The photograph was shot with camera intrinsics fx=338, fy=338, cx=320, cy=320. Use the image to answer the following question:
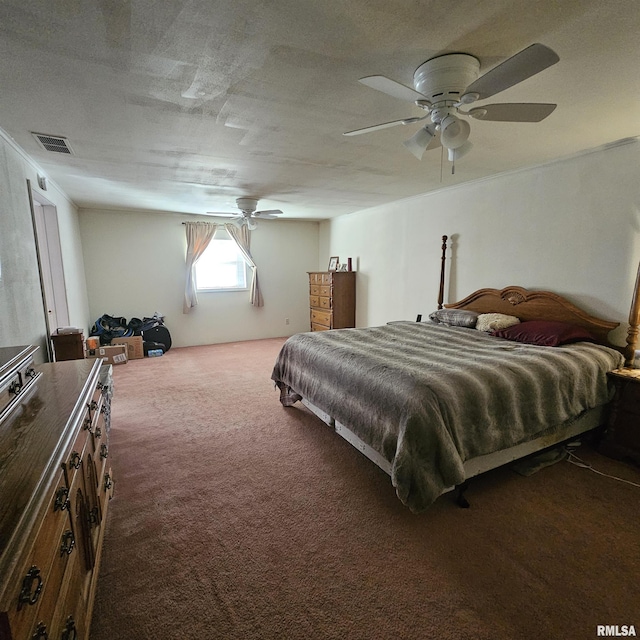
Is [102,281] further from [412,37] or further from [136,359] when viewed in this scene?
[412,37]

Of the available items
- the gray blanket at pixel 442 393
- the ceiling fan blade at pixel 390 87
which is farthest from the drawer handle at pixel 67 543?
the ceiling fan blade at pixel 390 87

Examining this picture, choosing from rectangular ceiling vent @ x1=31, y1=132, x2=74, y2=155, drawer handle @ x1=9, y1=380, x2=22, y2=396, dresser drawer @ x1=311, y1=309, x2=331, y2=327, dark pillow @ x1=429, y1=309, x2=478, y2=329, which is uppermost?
rectangular ceiling vent @ x1=31, y1=132, x2=74, y2=155

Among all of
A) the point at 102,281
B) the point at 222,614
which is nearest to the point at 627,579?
the point at 222,614

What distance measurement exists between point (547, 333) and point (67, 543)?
3.31 m

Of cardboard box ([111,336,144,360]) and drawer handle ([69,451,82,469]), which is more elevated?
drawer handle ([69,451,82,469])

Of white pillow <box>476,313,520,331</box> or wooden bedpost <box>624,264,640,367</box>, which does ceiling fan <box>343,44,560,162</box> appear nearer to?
wooden bedpost <box>624,264,640,367</box>

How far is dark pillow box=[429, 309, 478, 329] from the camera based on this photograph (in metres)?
3.63

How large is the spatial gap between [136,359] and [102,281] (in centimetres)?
138

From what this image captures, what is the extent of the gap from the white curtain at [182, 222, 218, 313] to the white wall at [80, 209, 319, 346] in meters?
0.13

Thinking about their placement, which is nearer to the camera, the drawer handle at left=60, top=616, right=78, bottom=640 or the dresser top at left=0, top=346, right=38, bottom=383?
the drawer handle at left=60, top=616, right=78, bottom=640

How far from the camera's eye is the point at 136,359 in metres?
5.27

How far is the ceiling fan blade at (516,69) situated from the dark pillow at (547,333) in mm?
2082

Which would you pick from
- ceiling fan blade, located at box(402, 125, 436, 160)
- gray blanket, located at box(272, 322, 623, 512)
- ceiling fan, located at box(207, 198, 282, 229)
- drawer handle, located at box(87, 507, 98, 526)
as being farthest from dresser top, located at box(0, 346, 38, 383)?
ceiling fan, located at box(207, 198, 282, 229)

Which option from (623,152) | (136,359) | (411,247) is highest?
(623,152)
